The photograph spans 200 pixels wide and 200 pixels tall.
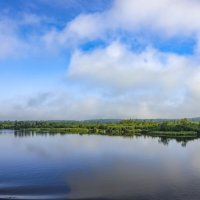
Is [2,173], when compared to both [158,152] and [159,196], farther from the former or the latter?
[158,152]

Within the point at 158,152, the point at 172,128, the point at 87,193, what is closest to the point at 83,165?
the point at 87,193

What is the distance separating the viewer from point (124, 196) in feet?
92.5

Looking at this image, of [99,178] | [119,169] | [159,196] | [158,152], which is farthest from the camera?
[158,152]

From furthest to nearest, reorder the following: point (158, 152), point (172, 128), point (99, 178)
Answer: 1. point (172, 128)
2. point (158, 152)
3. point (99, 178)

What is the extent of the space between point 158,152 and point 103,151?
9688mm

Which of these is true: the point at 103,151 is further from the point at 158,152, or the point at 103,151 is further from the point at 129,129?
the point at 129,129

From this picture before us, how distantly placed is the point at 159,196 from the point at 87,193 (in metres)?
6.16

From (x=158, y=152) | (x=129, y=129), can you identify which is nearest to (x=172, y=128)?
(x=129, y=129)

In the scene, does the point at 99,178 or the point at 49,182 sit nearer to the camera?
the point at 49,182

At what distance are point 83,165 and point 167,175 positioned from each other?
1171cm

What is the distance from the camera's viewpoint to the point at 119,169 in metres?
41.0

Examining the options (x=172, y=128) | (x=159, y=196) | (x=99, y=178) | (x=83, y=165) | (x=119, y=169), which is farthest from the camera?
(x=172, y=128)

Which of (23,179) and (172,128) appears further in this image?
(172,128)

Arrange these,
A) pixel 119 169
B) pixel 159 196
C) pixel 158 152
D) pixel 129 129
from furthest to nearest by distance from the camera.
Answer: pixel 129 129 < pixel 158 152 < pixel 119 169 < pixel 159 196
